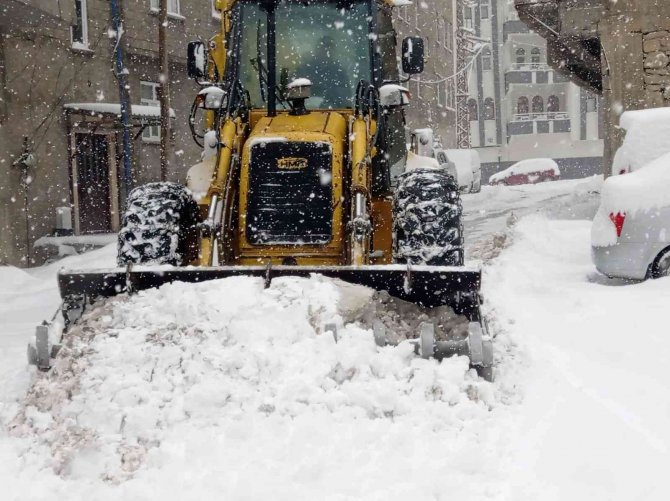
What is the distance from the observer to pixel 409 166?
713 cm

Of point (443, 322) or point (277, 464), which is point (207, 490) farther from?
point (443, 322)

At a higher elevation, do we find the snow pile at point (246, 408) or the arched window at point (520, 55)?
the arched window at point (520, 55)

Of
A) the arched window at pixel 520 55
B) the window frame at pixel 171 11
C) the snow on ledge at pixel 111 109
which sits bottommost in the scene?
the snow on ledge at pixel 111 109

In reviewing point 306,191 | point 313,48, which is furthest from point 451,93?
point 306,191

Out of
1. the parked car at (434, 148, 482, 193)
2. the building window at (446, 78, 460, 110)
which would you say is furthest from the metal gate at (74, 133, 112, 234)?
the building window at (446, 78, 460, 110)

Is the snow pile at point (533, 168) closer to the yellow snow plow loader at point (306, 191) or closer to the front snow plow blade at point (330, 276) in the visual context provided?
the yellow snow plow loader at point (306, 191)

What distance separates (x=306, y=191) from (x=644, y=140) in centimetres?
444

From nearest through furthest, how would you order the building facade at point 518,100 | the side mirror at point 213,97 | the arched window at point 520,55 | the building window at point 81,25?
the side mirror at point 213,97, the building window at point 81,25, the building facade at point 518,100, the arched window at point 520,55

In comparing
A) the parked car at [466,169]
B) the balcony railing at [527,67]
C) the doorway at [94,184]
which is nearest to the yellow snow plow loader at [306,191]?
the doorway at [94,184]

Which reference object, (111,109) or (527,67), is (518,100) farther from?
(111,109)

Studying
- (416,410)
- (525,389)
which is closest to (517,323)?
(525,389)

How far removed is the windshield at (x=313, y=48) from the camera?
675 cm

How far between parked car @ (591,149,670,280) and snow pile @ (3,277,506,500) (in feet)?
14.0

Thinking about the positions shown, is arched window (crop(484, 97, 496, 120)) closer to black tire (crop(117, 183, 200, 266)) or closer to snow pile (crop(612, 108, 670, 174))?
snow pile (crop(612, 108, 670, 174))
